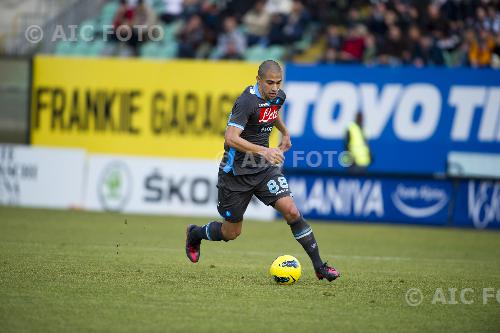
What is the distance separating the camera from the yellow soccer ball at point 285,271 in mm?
10008

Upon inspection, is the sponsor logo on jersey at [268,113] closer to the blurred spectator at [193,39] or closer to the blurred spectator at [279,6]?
the blurred spectator at [193,39]

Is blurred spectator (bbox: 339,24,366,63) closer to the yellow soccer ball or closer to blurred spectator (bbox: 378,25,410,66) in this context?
blurred spectator (bbox: 378,25,410,66)

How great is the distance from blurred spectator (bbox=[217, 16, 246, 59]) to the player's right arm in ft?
44.4

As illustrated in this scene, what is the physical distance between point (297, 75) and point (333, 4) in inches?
99.6

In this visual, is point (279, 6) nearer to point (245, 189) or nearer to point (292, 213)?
point (245, 189)

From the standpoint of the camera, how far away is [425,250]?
50.5 feet

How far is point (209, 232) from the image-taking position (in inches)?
425

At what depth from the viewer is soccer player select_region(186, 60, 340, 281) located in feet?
32.7

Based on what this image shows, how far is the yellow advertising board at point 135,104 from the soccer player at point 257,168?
38.2 ft

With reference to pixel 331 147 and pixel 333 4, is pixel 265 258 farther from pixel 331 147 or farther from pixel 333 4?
pixel 333 4

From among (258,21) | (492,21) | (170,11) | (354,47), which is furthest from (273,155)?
(170,11)

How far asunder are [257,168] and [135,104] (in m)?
13.4

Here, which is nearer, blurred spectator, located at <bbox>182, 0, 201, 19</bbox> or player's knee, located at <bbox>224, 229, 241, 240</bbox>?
player's knee, located at <bbox>224, 229, 241, 240</bbox>

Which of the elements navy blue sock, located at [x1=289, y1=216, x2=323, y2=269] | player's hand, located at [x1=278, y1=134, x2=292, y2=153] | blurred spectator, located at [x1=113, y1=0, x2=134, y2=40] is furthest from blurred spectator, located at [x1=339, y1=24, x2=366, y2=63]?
navy blue sock, located at [x1=289, y1=216, x2=323, y2=269]
